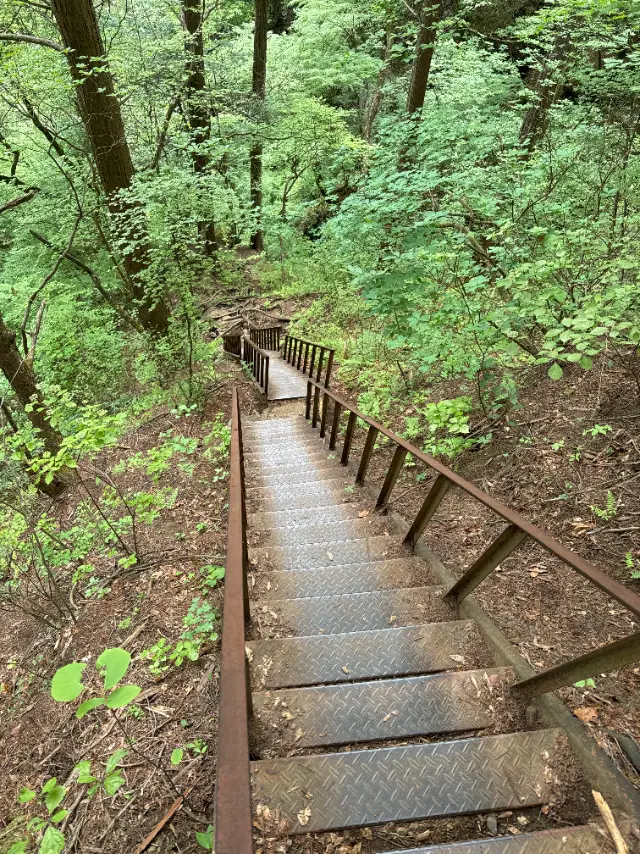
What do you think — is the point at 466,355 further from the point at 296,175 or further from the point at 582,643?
the point at 296,175

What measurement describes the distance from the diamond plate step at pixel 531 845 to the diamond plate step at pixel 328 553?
2056 mm

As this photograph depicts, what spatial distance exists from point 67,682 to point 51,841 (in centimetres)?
116

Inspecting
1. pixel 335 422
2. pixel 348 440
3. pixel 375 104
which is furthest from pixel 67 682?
pixel 375 104

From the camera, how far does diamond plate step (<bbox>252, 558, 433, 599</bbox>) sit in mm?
3336

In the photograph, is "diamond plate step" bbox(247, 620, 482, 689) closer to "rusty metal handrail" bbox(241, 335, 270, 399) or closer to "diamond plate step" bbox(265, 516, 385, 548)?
"diamond plate step" bbox(265, 516, 385, 548)

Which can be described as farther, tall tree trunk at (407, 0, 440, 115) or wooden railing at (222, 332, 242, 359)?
wooden railing at (222, 332, 242, 359)

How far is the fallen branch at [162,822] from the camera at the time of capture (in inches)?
87.3

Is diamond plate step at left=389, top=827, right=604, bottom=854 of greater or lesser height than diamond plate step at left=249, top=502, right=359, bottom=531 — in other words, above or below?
above

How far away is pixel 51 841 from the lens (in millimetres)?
1937

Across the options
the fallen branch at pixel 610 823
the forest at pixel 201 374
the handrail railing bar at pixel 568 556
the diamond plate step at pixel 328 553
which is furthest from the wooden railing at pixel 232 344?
the fallen branch at pixel 610 823

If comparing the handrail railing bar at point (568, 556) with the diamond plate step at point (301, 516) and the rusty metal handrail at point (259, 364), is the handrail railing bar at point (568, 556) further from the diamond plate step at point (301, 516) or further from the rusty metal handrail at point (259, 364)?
the rusty metal handrail at point (259, 364)

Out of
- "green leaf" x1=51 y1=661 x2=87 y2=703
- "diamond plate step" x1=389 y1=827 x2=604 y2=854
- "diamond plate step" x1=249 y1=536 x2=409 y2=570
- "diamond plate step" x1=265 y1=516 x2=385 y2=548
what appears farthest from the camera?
"diamond plate step" x1=265 y1=516 x2=385 y2=548

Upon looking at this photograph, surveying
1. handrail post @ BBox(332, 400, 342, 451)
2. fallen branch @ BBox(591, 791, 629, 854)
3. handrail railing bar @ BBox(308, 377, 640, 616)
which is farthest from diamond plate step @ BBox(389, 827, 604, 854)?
handrail post @ BBox(332, 400, 342, 451)

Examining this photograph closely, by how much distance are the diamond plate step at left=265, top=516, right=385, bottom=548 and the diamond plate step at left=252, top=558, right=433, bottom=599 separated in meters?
0.49
